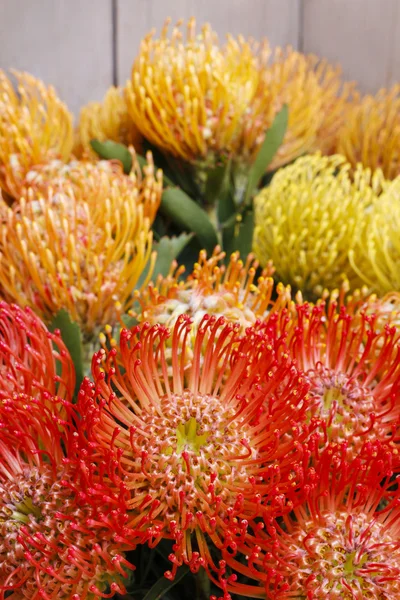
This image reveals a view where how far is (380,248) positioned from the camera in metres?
0.52

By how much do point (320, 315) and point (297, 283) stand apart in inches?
7.6

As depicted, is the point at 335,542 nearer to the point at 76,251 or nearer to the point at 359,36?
the point at 76,251

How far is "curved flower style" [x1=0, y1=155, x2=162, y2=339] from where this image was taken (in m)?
0.46

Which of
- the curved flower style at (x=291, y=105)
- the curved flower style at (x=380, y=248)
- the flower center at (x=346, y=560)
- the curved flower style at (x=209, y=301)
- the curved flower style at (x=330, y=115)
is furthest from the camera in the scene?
the curved flower style at (x=330, y=115)

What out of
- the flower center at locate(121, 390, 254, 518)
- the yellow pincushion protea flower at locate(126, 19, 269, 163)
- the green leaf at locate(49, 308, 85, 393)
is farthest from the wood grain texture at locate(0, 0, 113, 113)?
the flower center at locate(121, 390, 254, 518)


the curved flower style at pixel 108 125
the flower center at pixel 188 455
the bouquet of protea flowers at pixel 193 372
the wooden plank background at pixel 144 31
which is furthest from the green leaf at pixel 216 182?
the flower center at pixel 188 455

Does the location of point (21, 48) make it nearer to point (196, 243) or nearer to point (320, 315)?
point (196, 243)

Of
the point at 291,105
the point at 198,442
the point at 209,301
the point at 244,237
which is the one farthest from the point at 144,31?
the point at 198,442

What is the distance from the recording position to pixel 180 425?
32 cm

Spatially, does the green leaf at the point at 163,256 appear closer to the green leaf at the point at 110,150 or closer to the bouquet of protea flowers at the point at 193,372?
the bouquet of protea flowers at the point at 193,372

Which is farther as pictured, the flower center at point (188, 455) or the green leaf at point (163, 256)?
the green leaf at point (163, 256)

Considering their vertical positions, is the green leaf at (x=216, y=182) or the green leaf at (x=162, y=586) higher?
the green leaf at (x=216, y=182)

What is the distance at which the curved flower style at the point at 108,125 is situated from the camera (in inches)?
26.5

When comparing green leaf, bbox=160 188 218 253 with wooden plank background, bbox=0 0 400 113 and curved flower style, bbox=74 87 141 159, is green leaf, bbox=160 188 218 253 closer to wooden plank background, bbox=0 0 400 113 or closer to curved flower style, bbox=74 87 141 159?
curved flower style, bbox=74 87 141 159
